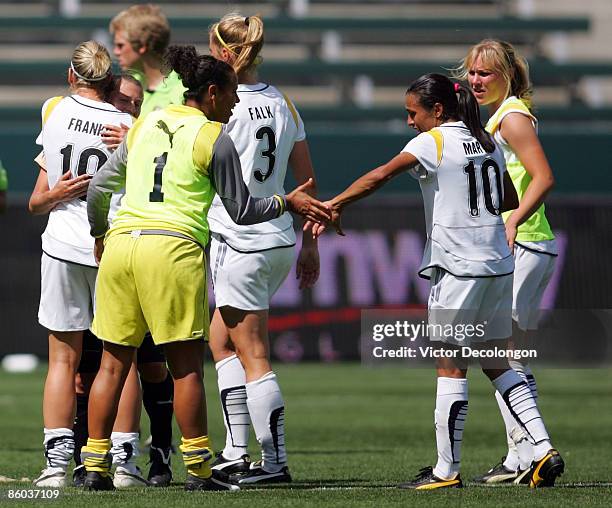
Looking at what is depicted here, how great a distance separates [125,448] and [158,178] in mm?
1519

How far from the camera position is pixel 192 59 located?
18.5 feet

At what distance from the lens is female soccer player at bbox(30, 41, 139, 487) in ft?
20.1

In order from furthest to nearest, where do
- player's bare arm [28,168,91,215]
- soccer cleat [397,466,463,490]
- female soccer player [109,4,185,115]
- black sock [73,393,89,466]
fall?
female soccer player [109,4,185,115] → black sock [73,393,89,466] → player's bare arm [28,168,91,215] → soccer cleat [397,466,463,490]

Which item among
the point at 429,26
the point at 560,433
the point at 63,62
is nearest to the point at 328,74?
the point at 429,26

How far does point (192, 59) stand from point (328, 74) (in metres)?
17.7

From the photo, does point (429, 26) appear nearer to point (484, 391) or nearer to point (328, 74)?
point (328, 74)

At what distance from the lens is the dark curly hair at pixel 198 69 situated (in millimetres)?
5617

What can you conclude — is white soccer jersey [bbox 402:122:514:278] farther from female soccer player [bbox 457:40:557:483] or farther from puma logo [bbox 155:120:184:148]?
puma logo [bbox 155:120:184:148]

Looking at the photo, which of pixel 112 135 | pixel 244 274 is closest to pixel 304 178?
pixel 244 274

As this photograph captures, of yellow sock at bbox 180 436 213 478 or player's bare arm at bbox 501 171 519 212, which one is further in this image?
player's bare arm at bbox 501 171 519 212

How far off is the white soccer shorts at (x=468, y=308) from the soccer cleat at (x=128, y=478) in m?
1.56

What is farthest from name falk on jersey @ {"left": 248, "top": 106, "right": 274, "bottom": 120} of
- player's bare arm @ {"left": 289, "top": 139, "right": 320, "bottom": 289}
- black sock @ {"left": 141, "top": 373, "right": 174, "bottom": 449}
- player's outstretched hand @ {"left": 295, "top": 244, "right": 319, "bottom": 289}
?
black sock @ {"left": 141, "top": 373, "right": 174, "bottom": 449}

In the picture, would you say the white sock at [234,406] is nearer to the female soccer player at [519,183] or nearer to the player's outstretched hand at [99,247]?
the player's outstretched hand at [99,247]

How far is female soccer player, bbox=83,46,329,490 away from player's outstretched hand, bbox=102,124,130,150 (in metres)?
0.45
